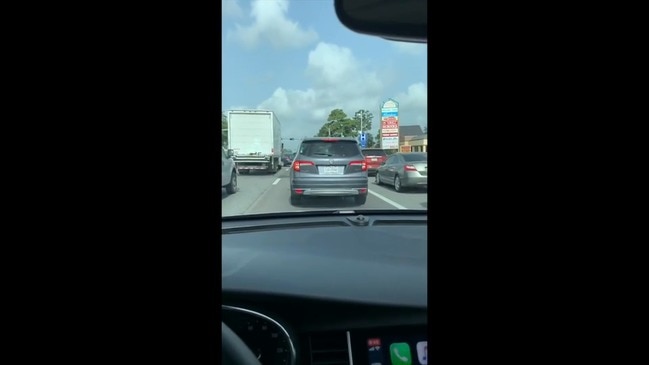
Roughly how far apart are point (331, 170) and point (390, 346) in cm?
982

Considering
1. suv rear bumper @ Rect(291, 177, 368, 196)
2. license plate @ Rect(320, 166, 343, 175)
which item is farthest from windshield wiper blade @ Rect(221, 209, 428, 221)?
license plate @ Rect(320, 166, 343, 175)

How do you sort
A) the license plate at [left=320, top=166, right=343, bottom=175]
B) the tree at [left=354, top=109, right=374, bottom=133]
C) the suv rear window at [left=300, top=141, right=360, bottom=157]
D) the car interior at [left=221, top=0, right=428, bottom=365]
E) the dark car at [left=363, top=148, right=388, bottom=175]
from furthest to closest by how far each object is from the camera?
the tree at [left=354, top=109, right=374, bottom=133], the dark car at [left=363, top=148, right=388, bottom=175], the suv rear window at [left=300, top=141, right=360, bottom=157], the license plate at [left=320, top=166, right=343, bottom=175], the car interior at [left=221, top=0, right=428, bottom=365]

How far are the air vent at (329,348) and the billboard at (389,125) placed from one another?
70.9 ft

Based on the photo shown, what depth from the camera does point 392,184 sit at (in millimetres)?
15625

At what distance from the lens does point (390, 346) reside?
2.21 meters

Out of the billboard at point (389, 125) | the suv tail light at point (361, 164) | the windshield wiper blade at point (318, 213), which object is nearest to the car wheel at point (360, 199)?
the suv tail light at point (361, 164)

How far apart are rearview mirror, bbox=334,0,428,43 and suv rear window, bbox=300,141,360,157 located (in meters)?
9.86

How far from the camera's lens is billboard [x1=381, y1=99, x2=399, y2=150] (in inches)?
933

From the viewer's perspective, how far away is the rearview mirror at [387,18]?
1.90 m

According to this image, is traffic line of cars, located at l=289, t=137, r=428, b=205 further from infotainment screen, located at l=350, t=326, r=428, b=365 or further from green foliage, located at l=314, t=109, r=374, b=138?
green foliage, located at l=314, t=109, r=374, b=138
